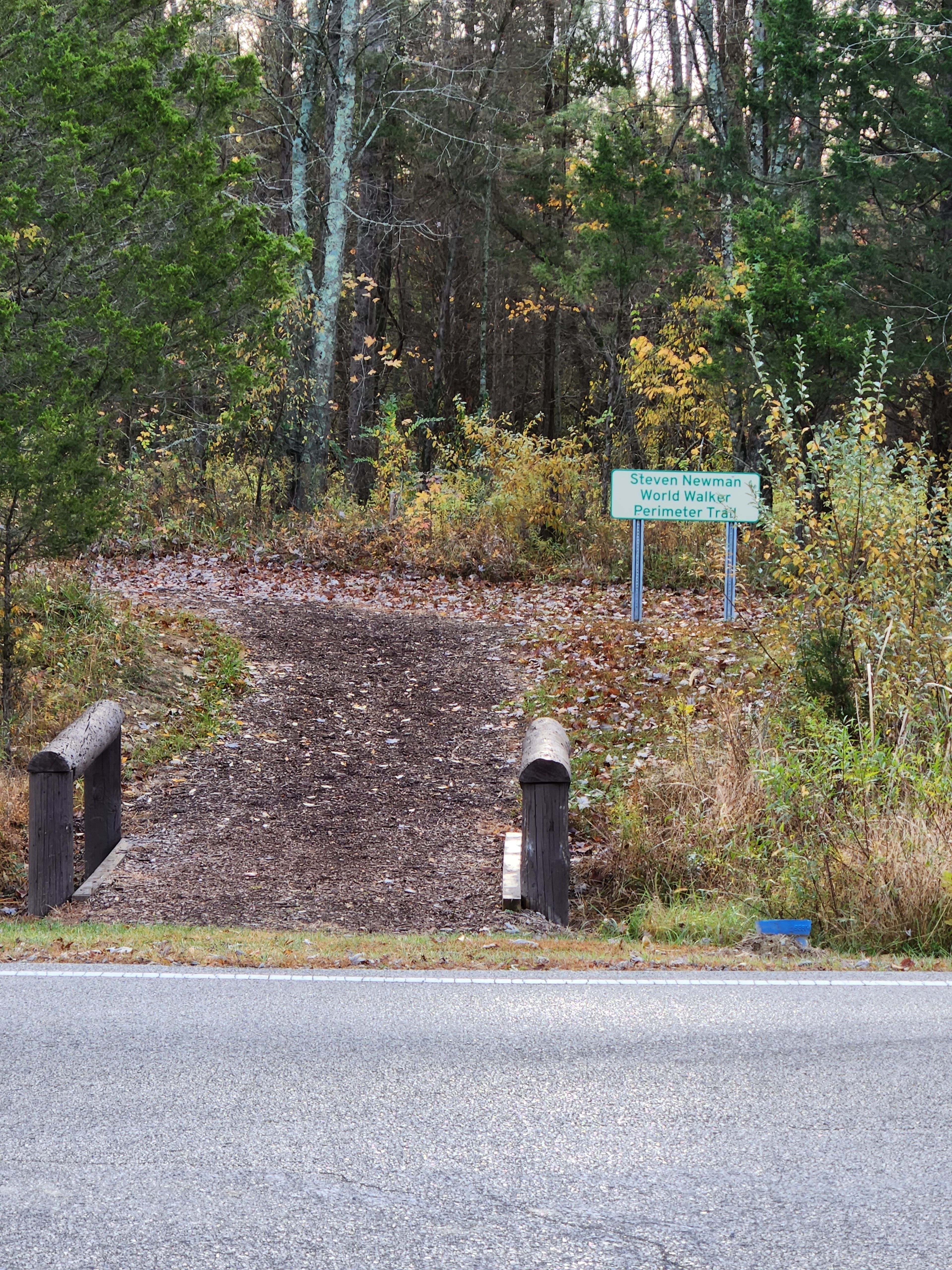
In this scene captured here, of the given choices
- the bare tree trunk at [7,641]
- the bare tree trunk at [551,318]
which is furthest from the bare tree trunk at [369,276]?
the bare tree trunk at [7,641]

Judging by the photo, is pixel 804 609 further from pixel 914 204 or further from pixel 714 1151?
pixel 914 204

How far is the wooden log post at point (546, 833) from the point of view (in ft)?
27.3

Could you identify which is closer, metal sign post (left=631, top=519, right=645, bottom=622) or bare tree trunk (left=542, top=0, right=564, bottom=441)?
metal sign post (left=631, top=519, right=645, bottom=622)

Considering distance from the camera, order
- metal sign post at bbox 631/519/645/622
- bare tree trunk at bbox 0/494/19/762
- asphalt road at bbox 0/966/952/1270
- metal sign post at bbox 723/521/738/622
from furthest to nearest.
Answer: metal sign post at bbox 631/519/645/622 → metal sign post at bbox 723/521/738/622 → bare tree trunk at bbox 0/494/19/762 → asphalt road at bbox 0/966/952/1270

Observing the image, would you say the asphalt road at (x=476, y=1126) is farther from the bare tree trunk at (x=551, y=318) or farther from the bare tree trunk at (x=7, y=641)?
the bare tree trunk at (x=551, y=318)

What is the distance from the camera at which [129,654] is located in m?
13.0

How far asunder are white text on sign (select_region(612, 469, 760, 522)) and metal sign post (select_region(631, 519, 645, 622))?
15 cm

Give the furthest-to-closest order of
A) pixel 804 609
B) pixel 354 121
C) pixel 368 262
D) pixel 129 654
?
pixel 368 262 → pixel 354 121 → pixel 129 654 → pixel 804 609

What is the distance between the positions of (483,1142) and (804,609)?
716 centimetres

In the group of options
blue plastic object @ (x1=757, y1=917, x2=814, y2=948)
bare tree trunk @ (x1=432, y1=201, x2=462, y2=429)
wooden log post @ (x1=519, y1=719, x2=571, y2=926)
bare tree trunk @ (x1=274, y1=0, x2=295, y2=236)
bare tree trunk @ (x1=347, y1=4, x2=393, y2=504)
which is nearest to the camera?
blue plastic object @ (x1=757, y1=917, x2=814, y2=948)

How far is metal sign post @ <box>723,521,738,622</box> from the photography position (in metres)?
14.9

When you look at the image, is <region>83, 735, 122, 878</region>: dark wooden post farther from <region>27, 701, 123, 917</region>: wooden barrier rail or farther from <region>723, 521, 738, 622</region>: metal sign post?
<region>723, 521, 738, 622</region>: metal sign post

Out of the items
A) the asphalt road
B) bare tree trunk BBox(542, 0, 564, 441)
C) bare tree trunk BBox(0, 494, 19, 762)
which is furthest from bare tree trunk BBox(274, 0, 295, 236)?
the asphalt road

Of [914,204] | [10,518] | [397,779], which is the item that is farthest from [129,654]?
[914,204]
